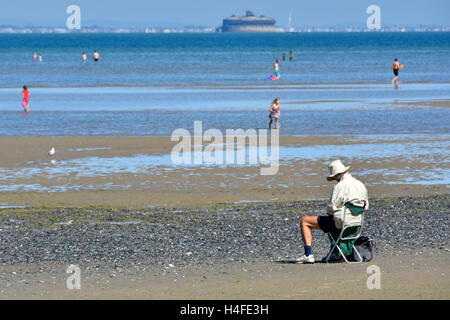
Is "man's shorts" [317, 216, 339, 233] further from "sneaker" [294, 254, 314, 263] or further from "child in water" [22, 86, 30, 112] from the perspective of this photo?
"child in water" [22, 86, 30, 112]

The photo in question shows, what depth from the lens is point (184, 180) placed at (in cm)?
1842

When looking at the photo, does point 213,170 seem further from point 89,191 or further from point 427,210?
point 427,210

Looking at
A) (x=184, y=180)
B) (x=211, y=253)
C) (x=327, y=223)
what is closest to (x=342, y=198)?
(x=327, y=223)

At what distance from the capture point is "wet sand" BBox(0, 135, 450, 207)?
16.5 m

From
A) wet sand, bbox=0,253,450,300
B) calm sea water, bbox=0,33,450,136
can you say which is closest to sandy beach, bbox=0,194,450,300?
wet sand, bbox=0,253,450,300

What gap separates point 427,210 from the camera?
48.0 ft

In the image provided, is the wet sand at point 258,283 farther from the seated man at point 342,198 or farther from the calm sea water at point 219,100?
the calm sea water at point 219,100

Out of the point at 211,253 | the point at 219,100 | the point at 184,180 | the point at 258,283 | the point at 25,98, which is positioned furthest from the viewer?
the point at 219,100

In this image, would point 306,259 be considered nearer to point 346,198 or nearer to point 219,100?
point 346,198

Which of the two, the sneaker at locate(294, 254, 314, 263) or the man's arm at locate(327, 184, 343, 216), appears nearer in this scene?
the man's arm at locate(327, 184, 343, 216)

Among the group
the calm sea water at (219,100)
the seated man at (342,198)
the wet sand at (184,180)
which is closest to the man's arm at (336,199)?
the seated man at (342,198)

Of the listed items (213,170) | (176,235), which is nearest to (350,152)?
(213,170)

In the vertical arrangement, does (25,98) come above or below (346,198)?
below

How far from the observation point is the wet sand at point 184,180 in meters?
16.5
